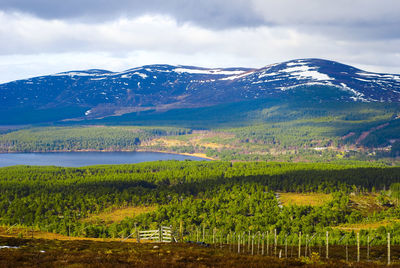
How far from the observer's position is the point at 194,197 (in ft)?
399

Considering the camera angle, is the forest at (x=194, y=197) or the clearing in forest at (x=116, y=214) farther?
the clearing in forest at (x=116, y=214)

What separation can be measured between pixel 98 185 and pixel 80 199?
2091 centimetres

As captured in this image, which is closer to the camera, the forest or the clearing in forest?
the forest

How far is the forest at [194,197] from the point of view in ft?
286

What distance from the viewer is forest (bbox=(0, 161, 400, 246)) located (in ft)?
286

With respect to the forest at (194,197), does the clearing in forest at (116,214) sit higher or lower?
lower

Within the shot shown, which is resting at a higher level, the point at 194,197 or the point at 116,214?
the point at 194,197

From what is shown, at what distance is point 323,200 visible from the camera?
11088 centimetres

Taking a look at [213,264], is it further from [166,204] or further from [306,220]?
[166,204]

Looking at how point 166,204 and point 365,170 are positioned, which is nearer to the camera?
point 166,204

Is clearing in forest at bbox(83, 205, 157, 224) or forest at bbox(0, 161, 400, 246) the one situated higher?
forest at bbox(0, 161, 400, 246)

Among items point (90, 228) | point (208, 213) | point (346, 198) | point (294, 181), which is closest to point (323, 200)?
point (346, 198)

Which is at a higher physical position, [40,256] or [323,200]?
[40,256]

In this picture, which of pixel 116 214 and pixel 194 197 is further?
pixel 194 197
